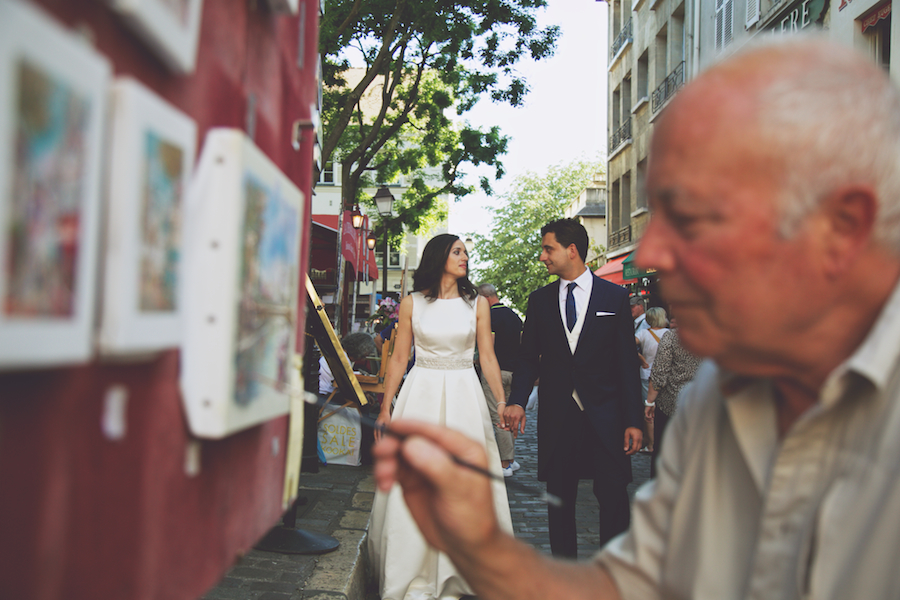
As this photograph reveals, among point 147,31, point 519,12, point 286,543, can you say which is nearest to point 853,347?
point 147,31

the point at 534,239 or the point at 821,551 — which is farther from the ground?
the point at 534,239

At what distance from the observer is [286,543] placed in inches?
162

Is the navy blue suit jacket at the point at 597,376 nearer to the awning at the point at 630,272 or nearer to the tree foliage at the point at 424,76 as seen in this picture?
the tree foliage at the point at 424,76

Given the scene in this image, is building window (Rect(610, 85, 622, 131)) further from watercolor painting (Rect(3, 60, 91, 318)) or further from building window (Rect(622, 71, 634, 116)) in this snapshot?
watercolor painting (Rect(3, 60, 91, 318))

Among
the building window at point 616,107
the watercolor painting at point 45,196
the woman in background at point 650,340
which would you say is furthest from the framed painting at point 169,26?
the building window at point 616,107

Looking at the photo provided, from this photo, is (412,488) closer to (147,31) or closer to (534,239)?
(147,31)

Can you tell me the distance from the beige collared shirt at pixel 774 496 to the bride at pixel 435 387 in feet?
8.66

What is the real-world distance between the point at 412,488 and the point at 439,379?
304 centimetres

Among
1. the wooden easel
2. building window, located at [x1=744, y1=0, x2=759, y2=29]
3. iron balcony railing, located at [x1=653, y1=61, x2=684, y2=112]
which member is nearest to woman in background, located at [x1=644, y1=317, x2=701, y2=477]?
the wooden easel

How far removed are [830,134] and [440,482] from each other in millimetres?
825

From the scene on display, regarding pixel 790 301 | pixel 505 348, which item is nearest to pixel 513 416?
pixel 505 348

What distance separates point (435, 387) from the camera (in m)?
4.33

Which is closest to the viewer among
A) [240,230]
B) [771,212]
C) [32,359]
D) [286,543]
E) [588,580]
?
[32,359]

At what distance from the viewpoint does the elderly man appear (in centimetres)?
100
